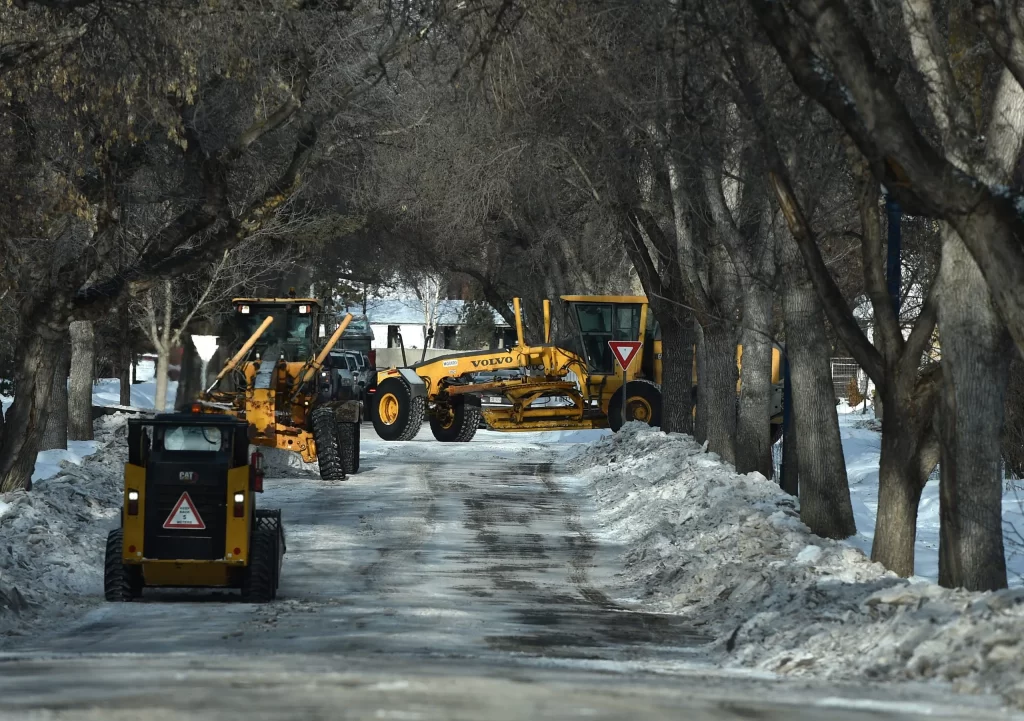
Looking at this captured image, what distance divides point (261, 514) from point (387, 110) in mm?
15471

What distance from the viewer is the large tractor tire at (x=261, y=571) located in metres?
14.5

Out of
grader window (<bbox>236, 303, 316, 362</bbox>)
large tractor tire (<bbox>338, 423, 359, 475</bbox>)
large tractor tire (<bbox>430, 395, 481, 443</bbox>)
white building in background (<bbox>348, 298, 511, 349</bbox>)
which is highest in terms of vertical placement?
white building in background (<bbox>348, 298, 511, 349</bbox>)

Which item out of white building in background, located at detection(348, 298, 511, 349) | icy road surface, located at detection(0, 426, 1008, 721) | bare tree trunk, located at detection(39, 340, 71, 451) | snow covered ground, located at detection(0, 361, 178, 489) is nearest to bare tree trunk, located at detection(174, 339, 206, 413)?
snow covered ground, located at detection(0, 361, 178, 489)

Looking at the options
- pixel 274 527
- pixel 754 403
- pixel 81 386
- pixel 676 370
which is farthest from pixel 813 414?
pixel 81 386

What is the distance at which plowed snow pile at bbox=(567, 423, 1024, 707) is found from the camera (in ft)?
31.0

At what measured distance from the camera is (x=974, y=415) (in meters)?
12.3

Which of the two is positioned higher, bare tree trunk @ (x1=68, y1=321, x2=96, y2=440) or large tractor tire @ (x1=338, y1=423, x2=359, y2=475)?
bare tree trunk @ (x1=68, y1=321, x2=96, y2=440)

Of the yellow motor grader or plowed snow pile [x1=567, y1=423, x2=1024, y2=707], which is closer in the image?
plowed snow pile [x1=567, y1=423, x2=1024, y2=707]

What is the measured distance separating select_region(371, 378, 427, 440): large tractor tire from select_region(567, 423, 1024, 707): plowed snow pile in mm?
11413

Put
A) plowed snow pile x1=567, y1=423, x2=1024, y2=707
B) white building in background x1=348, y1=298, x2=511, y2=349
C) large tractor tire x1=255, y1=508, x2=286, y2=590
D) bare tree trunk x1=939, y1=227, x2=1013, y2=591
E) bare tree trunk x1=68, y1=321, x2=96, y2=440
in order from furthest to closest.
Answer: white building in background x1=348, y1=298, x2=511, y2=349
bare tree trunk x1=68, y1=321, x2=96, y2=440
large tractor tire x1=255, y1=508, x2=286, y2=590
bare tree trunk x1=939, y1=227, x2=1013, y2=591
plowed snow pile x1=567, y1=423, x2=1024, y2=707

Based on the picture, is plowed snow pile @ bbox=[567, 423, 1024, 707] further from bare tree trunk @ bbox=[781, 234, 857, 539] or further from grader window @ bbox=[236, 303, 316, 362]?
grader window @ bbox=[236, 303, 316, 362]

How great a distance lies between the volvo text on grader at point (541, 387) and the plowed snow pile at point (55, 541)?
41.0ft

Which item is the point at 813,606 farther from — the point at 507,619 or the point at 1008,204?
the point at 1008,204

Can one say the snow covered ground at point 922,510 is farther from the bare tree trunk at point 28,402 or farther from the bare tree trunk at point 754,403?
the bare tree trunk at point 28,402
